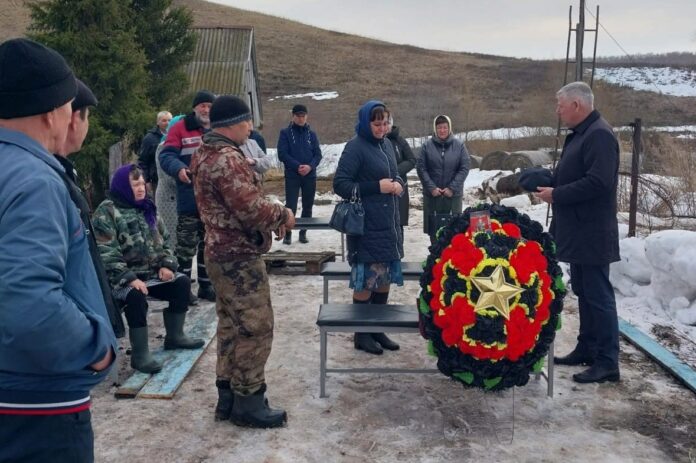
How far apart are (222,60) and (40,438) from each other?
2424cm

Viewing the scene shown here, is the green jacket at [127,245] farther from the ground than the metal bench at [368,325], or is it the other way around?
the green jacket at [127,245]

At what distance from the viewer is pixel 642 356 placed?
15.9ft

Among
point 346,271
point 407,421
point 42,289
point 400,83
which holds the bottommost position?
point 407,421

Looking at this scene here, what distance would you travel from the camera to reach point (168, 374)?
4418mm

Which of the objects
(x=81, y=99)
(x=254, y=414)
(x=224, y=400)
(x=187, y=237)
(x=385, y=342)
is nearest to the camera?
(x=81, y=99)

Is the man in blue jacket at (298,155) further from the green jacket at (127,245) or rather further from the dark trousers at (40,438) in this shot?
the dark trousers at (40,438)

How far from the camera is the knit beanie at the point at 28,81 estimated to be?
1.67 meters

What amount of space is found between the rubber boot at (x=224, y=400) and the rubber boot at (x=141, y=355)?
80 centimetres

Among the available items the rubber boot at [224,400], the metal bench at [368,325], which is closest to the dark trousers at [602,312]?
the metal bench at [368,325]

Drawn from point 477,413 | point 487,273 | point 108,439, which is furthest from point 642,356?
point 108,439

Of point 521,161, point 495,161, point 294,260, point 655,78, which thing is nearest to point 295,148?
point 294,260

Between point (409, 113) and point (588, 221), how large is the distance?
93.6 ft

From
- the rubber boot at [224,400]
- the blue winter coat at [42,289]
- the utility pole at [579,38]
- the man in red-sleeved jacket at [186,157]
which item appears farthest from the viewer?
the utility pole at [579,38]

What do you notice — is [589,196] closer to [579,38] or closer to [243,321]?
[243,321]
